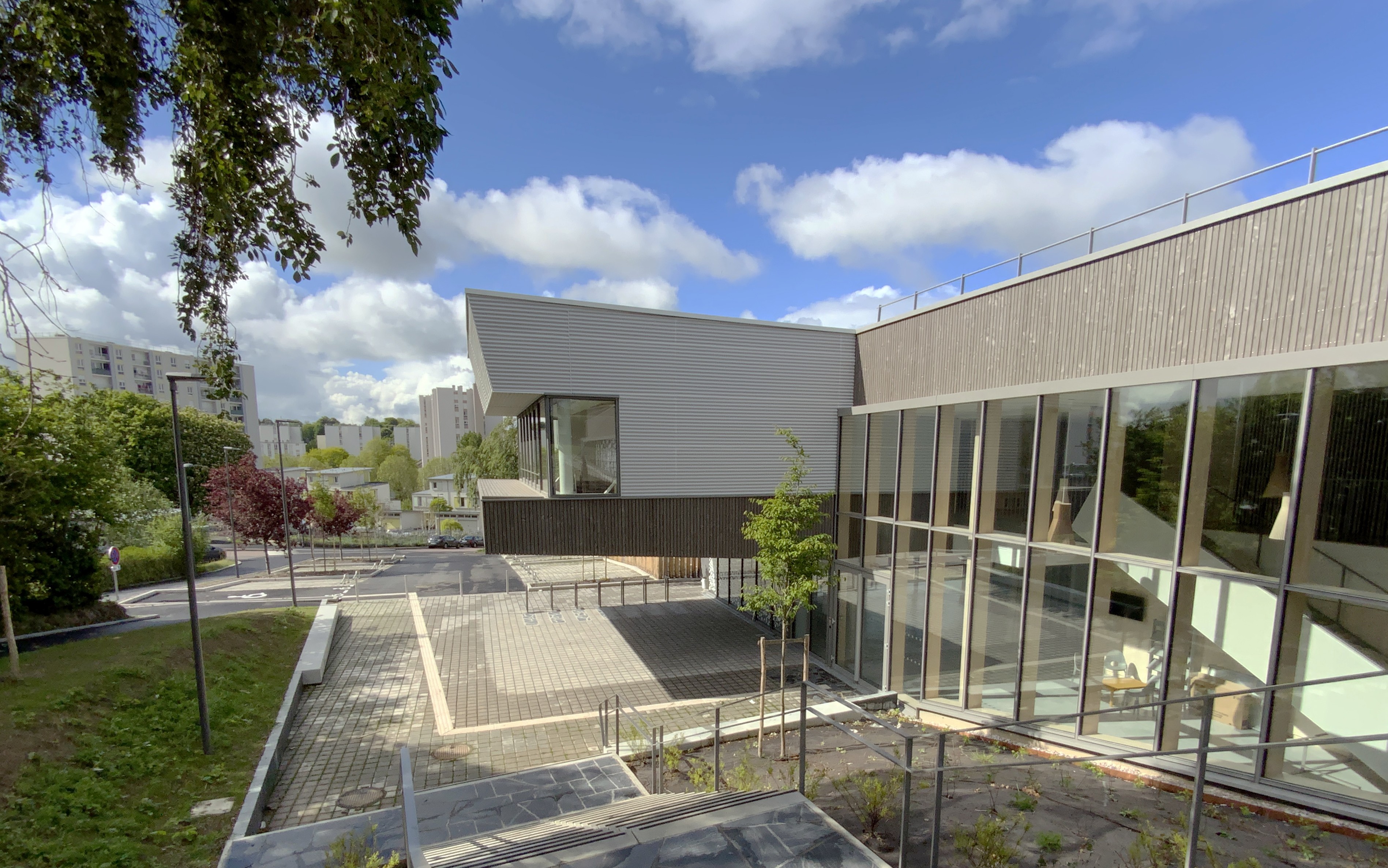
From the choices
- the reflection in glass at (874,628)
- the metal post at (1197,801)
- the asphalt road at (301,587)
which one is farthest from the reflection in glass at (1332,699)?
the asphalt road at (301,587)

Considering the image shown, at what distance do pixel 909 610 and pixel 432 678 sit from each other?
419 inches

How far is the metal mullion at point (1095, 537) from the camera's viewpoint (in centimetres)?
800

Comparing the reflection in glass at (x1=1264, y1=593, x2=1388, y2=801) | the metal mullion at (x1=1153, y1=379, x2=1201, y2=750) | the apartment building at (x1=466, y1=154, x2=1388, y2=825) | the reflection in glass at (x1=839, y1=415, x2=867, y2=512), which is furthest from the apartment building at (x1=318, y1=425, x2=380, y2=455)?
the reflection in glass at (x1=1264, y1=593, x2=1388, y2=801)

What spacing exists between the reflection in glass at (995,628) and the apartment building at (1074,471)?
4 cm

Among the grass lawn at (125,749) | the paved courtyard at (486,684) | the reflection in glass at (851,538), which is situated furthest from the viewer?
the reflection in glass at (851,538)

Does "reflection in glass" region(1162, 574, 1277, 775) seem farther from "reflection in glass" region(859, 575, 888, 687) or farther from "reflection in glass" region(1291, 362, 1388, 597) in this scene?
"reflection in glass" region(859, 575, 888, 687)

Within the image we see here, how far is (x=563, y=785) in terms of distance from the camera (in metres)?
7.55

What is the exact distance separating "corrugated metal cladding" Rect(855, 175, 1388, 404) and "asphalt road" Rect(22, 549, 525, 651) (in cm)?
1639

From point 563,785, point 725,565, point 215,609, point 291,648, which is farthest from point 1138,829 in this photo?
point 215,609

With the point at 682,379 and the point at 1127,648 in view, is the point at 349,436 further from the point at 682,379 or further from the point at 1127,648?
the point at 1127,648

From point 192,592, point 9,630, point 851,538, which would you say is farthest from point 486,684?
point 851,538

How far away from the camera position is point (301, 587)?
2494 cm

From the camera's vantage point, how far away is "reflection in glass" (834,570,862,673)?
12867mm

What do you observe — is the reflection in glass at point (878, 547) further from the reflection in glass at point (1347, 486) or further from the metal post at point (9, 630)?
the metal post at point (9, 630)
